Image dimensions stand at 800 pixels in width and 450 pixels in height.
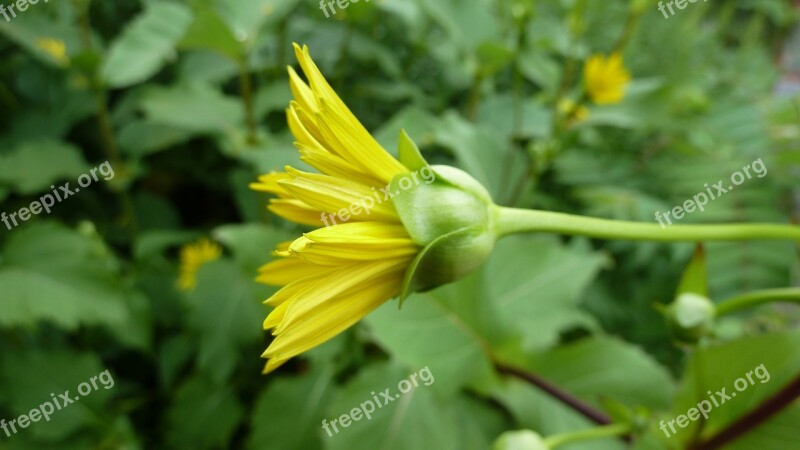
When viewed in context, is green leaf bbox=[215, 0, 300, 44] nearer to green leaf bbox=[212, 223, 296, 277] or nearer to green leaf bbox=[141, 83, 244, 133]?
green leaf bbox=[141, 83, 244, 133]

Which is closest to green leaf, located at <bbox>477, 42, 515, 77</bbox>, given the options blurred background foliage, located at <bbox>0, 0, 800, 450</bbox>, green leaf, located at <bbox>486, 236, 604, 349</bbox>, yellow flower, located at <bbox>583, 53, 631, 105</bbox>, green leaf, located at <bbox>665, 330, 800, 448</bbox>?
blurred background foliage, located at <bbox>0, 0, 800, 450</bbox>

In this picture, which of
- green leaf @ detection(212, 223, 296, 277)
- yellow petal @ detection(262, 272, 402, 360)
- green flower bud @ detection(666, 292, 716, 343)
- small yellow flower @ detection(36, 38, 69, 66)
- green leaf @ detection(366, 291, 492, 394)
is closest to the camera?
yellow petal @ detection(262, 272, 402, 360)

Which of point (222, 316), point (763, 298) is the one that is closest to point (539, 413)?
point (763, 298)

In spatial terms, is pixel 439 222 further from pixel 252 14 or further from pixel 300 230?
pixel 252 14

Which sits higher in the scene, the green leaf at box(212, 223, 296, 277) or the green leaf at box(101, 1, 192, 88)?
the green leaf at box(101, 1, 192, 88)

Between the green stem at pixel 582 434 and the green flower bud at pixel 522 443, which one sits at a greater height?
the green flower bud at pixel 522 443

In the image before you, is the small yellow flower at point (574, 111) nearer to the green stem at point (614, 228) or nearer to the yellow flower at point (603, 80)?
the yellow flower at point (603, 80)

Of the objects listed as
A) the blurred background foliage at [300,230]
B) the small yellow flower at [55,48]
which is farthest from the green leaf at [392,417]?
the small yellow flower at [55,48]
